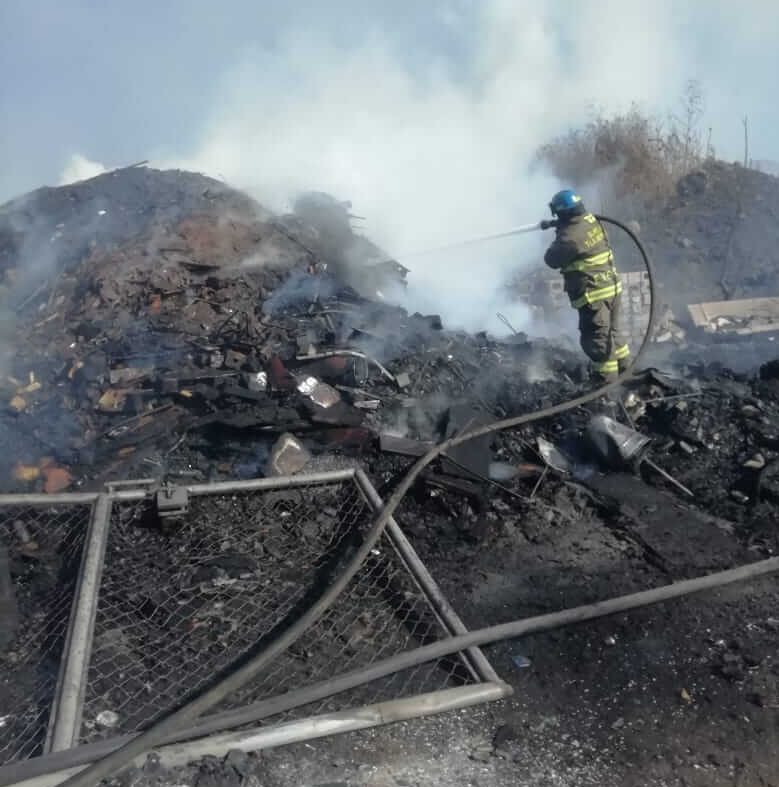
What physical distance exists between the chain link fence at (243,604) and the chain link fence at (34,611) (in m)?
0.19

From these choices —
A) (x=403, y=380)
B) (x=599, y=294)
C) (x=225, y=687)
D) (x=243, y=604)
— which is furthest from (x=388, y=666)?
(x=599, y=294)

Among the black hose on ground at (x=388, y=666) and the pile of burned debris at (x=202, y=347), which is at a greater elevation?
the pile of burned debris at (x=202, y=347)

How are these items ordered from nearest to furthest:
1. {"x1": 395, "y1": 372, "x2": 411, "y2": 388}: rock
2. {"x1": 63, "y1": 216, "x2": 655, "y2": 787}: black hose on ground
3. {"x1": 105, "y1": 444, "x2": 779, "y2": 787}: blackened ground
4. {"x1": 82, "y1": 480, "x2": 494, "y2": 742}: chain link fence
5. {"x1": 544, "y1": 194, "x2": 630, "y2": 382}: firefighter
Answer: {"x1": 63, "y1": 216, "x2": 655, "y2": 787}: black hose on ground → {"x1": 105, "y1": 444, "x2": 779, "y2": 787}: blackened ground → {"x1": 82, "y1": 480, "x2": 494, "y2": 742}: chain link fence → {"x1": 395, "y1": 372, "x2": 411, "y2": 388}: rock → {"x1": 544, "y1": 194, "x2": 630, "y2": 382}: firefighter

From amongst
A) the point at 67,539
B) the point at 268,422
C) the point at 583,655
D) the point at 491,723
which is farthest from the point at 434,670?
the point at 268,422

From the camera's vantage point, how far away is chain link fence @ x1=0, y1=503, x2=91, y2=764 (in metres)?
3.31

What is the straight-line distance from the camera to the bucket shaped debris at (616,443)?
233 inches

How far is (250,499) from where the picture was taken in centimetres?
501

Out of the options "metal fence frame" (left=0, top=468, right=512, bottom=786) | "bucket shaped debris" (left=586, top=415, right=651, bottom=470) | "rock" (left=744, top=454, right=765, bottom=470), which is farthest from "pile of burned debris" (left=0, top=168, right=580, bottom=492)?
"rock" (left=744, top=454, right=765, bottom=470)

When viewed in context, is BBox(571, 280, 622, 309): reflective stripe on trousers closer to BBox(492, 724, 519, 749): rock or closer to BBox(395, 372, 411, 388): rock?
BBox(395, 372, 411, 388): rock

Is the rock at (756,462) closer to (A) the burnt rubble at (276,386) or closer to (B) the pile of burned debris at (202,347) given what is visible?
(A) the burnt rubble at (276,386)

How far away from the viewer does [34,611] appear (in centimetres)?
414

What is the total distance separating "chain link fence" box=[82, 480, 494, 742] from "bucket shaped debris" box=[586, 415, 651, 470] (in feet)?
6.91

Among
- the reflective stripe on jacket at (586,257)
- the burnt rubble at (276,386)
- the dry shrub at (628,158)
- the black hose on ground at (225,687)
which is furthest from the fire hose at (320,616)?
the dry shrub at (628,158)

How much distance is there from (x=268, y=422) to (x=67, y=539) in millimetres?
1803
